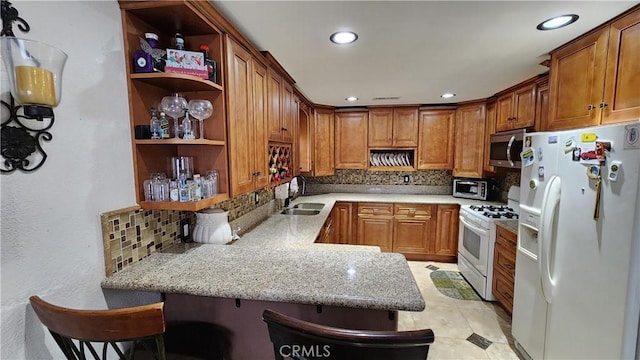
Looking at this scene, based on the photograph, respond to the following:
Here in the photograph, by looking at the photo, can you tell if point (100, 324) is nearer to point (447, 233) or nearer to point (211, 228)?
point (211, 228)

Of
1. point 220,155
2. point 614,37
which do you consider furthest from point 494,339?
point 220,155

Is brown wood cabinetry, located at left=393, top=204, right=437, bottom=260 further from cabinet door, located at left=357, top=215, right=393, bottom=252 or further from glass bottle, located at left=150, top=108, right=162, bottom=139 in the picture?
glass bottle, located at left=150, top=108, right=162, bottom=139

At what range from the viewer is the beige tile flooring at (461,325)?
2059 millimetres

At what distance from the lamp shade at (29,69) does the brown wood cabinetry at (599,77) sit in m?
2.52

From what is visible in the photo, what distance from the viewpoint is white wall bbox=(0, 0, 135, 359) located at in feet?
2.73

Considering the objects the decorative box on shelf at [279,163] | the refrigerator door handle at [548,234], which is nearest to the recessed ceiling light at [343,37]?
the decorative box on shelf at [279,163]

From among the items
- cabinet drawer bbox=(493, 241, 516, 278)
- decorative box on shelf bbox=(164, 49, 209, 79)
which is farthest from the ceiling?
cabinet drawer bbox=(493, 241, 516, 278)

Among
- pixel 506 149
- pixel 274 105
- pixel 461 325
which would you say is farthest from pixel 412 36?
pixel 461 325

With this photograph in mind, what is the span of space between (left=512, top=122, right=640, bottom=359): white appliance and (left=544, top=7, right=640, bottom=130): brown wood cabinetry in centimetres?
21

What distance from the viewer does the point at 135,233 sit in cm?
130

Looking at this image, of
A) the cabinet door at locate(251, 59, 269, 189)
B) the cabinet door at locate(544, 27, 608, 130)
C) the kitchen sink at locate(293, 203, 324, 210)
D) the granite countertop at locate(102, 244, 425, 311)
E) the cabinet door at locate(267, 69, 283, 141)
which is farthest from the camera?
the kitchen sink at locate(293, 203, 324, 210)

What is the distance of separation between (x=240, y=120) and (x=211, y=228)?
70cm

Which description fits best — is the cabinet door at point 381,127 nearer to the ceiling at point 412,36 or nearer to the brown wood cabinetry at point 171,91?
the ceiling at point 412,36

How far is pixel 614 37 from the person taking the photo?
4.77 feet
